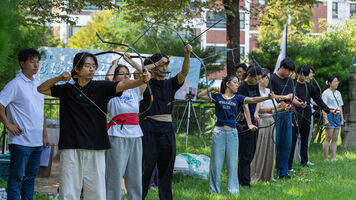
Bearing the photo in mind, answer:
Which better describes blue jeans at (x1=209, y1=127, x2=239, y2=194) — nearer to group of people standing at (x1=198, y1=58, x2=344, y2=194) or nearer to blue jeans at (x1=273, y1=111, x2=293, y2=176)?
group of people standing at (x1=198, y1=58, x2=344, y2=194)

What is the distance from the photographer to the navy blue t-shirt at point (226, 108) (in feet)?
20.3

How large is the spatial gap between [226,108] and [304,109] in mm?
2978

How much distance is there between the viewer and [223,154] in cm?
627

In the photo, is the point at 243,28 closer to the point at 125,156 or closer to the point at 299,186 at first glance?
the point at 299,186

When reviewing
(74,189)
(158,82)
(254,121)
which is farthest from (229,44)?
(74,189)

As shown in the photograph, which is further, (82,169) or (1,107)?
(1,107)

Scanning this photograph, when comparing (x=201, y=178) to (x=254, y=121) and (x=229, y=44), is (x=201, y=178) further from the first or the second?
(x=229, y=44)

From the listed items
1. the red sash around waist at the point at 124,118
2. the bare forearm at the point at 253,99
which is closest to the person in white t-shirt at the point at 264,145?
the bare forearm at the point at 253,99

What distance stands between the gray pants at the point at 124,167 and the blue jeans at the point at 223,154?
5.32ft

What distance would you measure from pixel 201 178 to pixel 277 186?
3.85 ft

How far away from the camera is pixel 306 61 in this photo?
1327cm

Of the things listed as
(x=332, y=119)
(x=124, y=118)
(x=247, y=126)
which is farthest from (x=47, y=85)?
(x=332, y=119)

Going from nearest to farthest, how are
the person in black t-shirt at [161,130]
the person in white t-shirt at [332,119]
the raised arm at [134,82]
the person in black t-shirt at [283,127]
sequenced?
the raised arm at [134,82]
the person in black t-shirt at [161,130]
the person in black t-shirt at [283,127]
the person in white t-shirt at [332,119]

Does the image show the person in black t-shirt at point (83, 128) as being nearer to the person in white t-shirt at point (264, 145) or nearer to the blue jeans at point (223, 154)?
the blue jeans at point (223, 154)
